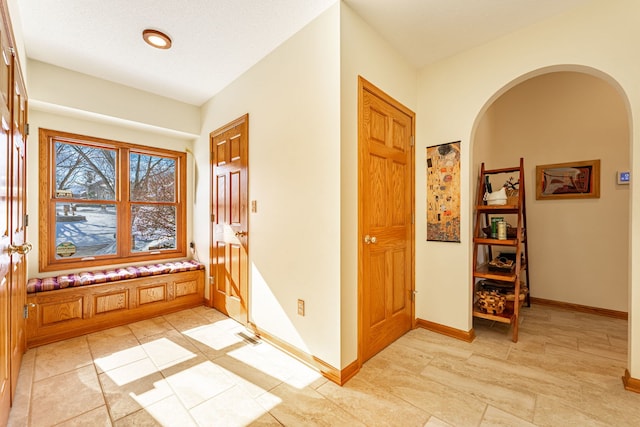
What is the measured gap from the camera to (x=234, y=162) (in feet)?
10.2

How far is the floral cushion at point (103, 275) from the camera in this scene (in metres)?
2.63

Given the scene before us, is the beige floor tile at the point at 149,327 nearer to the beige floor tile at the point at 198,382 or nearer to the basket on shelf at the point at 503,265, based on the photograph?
the beige floor tile at the point at 198,382

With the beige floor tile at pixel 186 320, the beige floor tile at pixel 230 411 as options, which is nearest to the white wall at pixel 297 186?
the beige floor tile at pixel 230 411

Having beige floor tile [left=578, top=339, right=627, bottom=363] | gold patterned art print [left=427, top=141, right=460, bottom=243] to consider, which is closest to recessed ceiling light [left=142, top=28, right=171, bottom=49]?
gold patterned art print [left=427, top=141, right=460, bottom=243]

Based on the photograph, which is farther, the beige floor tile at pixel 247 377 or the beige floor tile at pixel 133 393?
the beige floor tile at pixel 247 377

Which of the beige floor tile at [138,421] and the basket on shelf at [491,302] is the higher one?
the basket on shelf at [491,302]

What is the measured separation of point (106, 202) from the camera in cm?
334

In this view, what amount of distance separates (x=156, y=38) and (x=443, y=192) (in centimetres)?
297

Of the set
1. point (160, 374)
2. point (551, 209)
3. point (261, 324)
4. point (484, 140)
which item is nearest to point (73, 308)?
point (160, 374)

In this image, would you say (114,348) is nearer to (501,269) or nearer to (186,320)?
(186,320)

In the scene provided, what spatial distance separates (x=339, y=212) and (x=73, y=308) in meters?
2.87

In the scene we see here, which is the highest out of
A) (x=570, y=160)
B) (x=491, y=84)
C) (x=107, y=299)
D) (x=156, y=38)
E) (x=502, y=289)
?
(x=156, y=38)

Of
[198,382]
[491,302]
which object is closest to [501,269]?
[491,302]

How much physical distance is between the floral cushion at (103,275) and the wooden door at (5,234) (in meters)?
1.21
